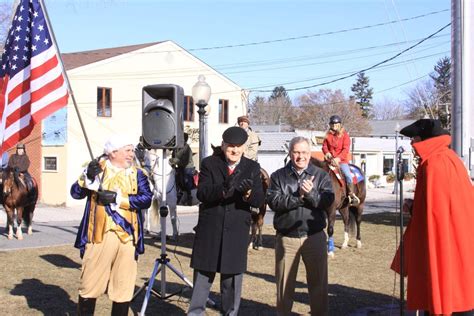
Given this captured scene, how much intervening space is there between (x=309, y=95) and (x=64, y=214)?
53.6 metres

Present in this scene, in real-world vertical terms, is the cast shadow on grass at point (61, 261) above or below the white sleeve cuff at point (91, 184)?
below

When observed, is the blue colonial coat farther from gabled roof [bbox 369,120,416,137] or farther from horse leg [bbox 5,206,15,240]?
gabled roof [bbox 369,120,416,137]

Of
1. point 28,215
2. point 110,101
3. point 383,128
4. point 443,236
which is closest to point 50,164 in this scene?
point 110,101

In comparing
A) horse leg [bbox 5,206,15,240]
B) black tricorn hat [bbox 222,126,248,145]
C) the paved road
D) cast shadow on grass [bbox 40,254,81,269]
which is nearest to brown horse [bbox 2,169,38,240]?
horse leg [bbox 5,206,15,240]

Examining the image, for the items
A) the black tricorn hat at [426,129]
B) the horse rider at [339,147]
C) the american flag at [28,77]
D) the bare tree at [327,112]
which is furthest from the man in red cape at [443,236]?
the bare tree at [327,112]

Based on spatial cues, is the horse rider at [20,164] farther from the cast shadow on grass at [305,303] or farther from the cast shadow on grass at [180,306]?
the cast shadow on grass at [180,306]

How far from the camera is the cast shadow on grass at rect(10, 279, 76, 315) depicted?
7383 mm

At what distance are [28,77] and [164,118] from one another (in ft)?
5.98

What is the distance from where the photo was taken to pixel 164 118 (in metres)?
7.88

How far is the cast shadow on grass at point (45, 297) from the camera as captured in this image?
7.38m

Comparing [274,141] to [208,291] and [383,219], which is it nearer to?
[383,219]

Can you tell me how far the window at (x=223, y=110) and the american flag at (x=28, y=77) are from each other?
26.1 meters

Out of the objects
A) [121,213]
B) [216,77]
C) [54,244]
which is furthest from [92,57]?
[121,213]

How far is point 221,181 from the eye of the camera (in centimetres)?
601
